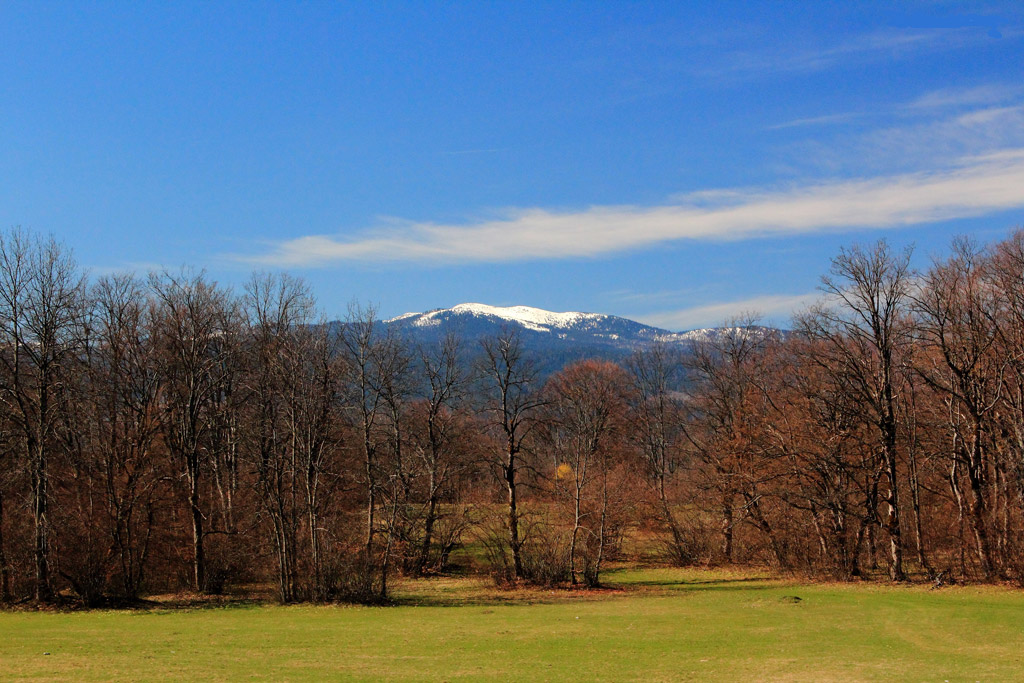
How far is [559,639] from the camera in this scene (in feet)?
68.4

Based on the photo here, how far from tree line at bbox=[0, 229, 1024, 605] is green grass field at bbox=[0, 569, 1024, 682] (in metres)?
3.75

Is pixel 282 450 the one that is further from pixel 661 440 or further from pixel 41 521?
pixel 661 440

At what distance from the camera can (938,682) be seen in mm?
14336

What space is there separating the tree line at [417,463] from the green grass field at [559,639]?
12.3 ft

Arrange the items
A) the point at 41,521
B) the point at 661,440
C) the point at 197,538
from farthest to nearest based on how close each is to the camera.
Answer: the point at 661,440
the point at 197,538
the point at 41,521

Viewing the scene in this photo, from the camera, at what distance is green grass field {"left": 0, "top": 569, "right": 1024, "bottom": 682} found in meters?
16.0

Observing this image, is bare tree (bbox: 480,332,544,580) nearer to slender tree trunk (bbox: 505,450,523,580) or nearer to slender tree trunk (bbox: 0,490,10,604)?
slender tree trunk (bbox: 505,450,523,580)

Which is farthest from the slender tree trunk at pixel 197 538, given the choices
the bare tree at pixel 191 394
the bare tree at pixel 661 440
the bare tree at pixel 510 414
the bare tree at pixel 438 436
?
the bare tree at pixel 661 440

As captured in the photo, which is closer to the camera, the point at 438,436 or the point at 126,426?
the point at 126,426

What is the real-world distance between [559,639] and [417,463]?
85.3ft

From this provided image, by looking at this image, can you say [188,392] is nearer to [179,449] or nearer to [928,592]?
[179,449]

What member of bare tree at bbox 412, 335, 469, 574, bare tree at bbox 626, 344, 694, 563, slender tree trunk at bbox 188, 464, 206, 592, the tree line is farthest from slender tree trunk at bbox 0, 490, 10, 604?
bare tree at bbox 626, 344, 694, 563

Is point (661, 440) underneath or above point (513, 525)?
above

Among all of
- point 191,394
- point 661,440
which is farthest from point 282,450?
point 661,440
